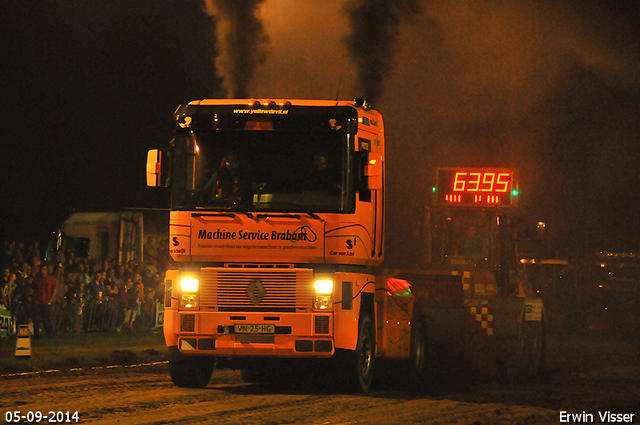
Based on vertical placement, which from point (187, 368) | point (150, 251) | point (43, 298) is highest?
point (150, 251)

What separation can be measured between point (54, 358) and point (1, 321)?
3.57 m

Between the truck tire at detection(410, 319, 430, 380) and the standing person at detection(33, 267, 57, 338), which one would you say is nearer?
the truck tire at detection(410, 319, 430, 380)

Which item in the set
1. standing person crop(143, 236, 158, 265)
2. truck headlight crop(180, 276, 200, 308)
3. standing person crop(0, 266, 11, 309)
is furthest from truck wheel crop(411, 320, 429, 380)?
standing person crop(143, 236, 158, 265)

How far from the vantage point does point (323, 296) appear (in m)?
13.1

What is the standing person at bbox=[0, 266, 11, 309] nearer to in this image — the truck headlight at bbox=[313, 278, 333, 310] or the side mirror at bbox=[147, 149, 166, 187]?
the side mirror at bbox=[147, 149, 166, 187]

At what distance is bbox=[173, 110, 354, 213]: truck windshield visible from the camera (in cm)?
1322

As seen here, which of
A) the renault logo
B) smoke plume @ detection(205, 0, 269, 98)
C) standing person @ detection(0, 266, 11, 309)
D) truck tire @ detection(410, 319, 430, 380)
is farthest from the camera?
smoke plume @ detection(205, 0, 269, 98)

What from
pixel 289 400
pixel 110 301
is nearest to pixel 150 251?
pixel 110 301

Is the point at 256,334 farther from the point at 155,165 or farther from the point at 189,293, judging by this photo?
the point at 155,165

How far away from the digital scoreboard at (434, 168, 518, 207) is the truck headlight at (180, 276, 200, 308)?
8677 mm

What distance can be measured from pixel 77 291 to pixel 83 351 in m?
3.97

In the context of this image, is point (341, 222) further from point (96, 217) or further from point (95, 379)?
point (96, 217)

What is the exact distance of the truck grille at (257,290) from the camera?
13.2 m

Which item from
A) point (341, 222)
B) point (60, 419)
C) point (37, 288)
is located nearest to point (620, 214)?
point (37, 288)
